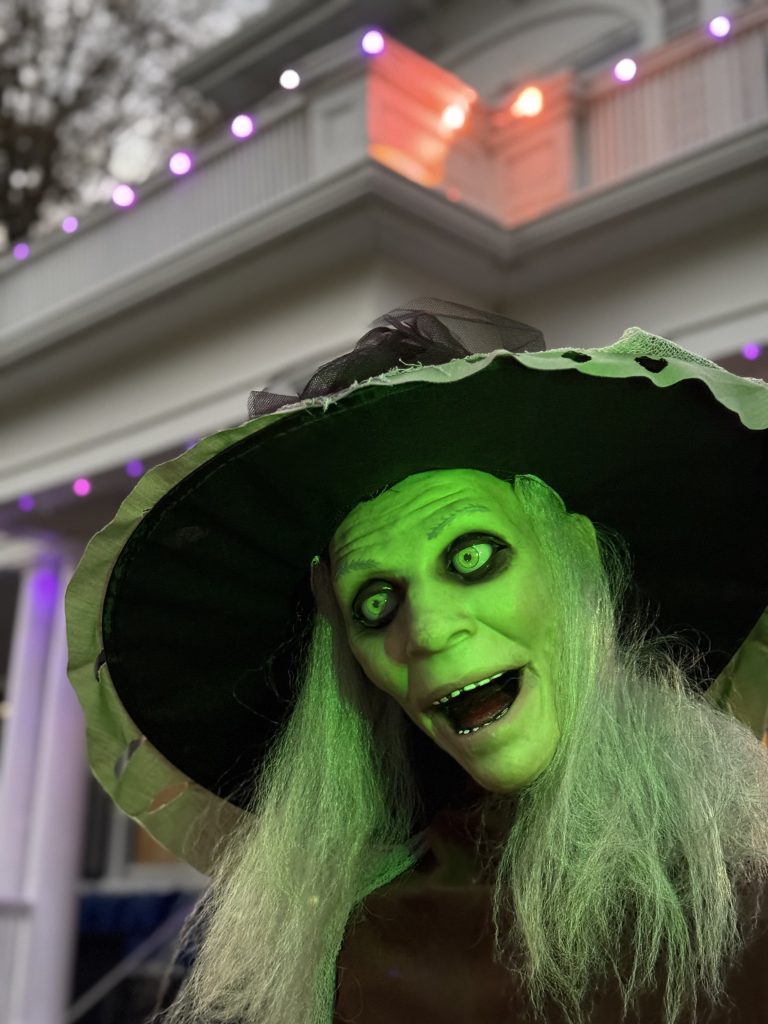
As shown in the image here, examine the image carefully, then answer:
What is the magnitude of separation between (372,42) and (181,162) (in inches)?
56.3

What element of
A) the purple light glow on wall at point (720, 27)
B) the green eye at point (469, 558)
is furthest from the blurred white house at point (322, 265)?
the green eye at point (469, 558)

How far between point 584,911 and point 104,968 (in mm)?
7601

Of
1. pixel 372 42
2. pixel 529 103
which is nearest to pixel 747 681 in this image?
pixel 372 42

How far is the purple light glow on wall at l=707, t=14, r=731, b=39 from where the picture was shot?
4.89 metres

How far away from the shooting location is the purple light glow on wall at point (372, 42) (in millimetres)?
4969

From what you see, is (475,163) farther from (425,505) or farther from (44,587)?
(425,505)

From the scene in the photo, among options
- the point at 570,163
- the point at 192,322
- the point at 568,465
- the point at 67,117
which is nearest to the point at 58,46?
the point at 67,117

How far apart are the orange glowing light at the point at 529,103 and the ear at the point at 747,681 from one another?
4.25 meters

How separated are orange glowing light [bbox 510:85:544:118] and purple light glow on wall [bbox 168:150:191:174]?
1.72m

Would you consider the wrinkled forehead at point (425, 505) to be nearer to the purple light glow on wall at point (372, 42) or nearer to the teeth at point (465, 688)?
the teeth at point (465, 688)

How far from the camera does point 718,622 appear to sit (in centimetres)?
169

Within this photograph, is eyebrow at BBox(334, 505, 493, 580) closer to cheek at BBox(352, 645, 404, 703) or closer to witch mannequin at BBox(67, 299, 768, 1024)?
witch mannequin at BBox(67, 299, 768, 1024)

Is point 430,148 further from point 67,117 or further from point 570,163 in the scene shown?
point 67,117

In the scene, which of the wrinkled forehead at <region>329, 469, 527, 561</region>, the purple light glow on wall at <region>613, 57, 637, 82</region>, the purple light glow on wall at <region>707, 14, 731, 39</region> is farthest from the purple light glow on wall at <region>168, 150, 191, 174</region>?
the wrinkled forehead at <region>329, 469, 527, 561</region>
